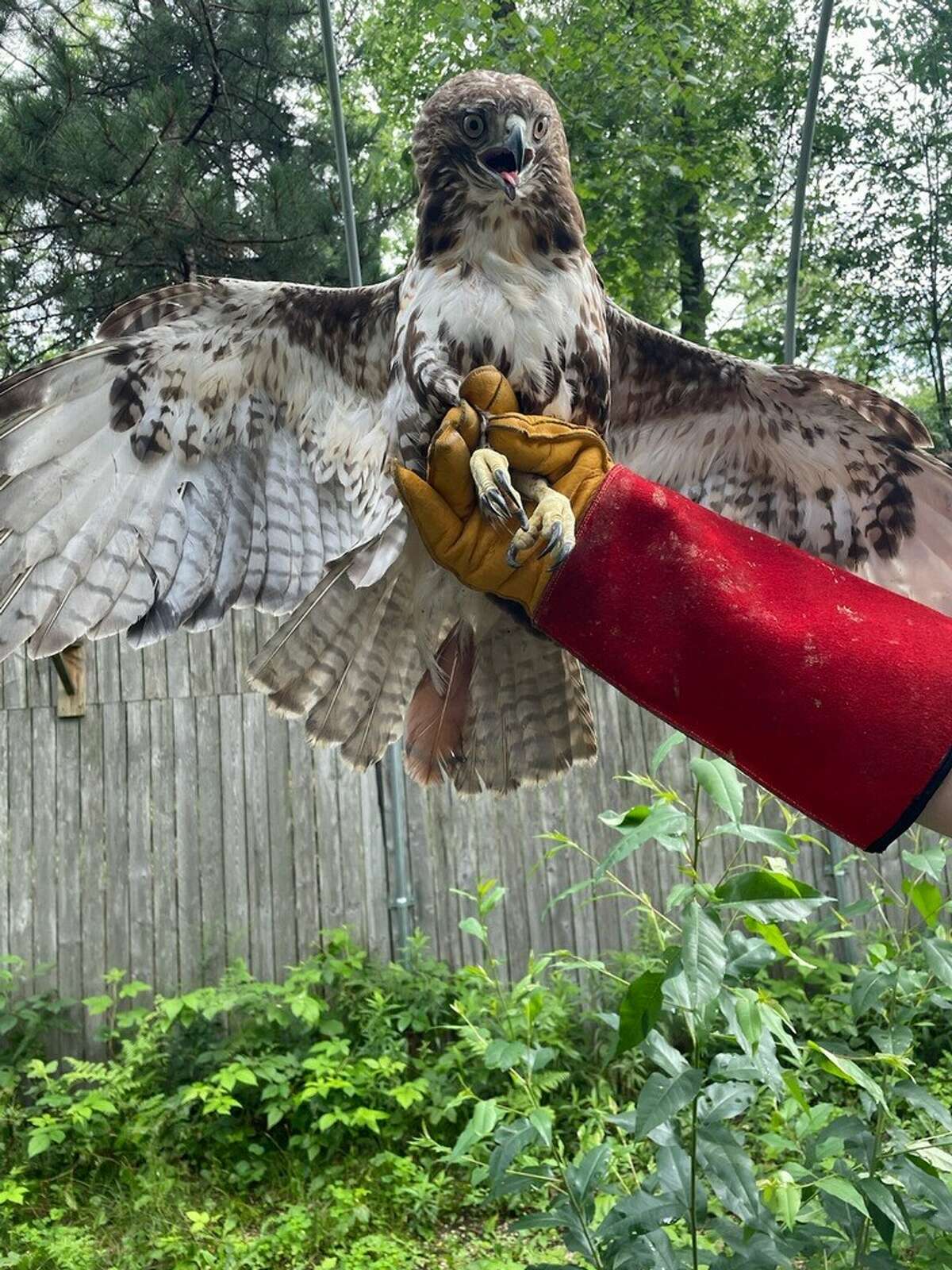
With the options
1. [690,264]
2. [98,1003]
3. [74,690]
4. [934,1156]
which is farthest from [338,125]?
[690,264]

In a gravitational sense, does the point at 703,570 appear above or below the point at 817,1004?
above

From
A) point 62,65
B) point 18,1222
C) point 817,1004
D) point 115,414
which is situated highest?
point 62,65

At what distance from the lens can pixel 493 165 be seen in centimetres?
244

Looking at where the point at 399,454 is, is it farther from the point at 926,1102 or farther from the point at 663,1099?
the point at 926,1102

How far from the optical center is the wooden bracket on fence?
18.4ft

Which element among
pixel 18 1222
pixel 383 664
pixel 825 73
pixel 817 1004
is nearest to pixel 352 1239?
pixel 18 1222

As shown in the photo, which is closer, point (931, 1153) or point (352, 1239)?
point (931, 1153)

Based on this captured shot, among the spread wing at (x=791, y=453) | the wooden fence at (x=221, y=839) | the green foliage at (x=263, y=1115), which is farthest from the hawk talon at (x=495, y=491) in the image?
the wooden fence at (x=221, y=839)

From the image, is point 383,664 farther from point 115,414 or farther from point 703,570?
point 703,570

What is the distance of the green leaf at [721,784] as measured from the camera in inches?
74.4

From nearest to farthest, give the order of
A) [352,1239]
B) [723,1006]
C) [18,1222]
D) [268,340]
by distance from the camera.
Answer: [723,1006], [268,340], [352,1239], [18,1222]

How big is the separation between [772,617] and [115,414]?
5.31 feet

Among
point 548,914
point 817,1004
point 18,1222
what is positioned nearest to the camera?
point 18,1222

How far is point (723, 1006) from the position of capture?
6.11 feet
